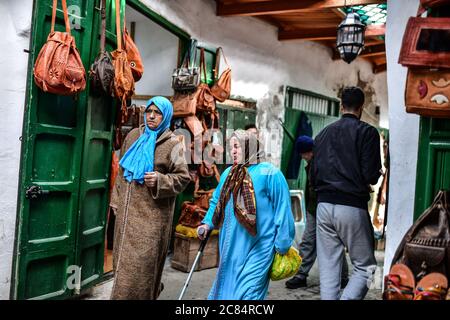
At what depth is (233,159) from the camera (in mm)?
3402

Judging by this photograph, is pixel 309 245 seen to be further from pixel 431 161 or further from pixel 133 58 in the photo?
pixel 133 58

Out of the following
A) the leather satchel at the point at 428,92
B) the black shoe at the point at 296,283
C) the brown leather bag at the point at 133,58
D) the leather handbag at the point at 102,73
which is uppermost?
the brown leather bag at the point at 133,58

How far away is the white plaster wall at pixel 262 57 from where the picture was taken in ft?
21.1

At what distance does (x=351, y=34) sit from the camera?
5.78 metres

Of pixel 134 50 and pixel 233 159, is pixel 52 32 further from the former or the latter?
pixel 233 159

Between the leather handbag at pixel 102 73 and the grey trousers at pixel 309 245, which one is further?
the grey trousers at pixel 309 245

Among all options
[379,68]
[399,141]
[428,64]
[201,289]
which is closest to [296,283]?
[201,289]

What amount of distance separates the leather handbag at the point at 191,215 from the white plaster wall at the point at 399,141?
8.84 feet

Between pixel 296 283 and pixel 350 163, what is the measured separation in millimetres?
2220

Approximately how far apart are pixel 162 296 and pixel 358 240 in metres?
2.14

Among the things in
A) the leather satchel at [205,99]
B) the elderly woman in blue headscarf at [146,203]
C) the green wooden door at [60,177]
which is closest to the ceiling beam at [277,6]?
the leather satchel at [205,99]

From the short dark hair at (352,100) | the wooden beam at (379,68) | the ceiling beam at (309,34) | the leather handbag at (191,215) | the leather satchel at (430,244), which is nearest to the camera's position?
the leather satchel at (430,244)

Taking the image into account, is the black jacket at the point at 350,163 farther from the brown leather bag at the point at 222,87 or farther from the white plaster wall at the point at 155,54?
the white plaster wall at the point at 155,54

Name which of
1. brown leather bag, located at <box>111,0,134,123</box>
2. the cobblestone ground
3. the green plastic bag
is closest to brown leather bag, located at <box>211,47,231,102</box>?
brown leather bag, located at <box>111,0,134,123</box>
